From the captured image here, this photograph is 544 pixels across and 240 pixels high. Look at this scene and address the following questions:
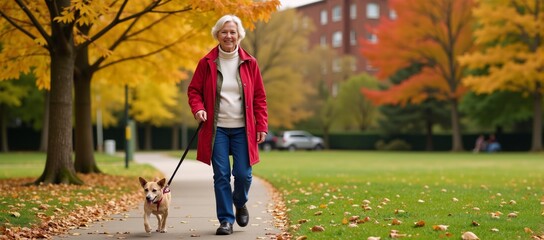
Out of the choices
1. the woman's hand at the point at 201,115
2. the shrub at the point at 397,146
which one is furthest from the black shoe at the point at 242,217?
the shrub at the point at 397,146

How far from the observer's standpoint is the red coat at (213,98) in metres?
7.37

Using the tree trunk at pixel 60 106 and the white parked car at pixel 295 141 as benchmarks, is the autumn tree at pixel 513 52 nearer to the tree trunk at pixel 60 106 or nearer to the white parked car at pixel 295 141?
the white parked car at pixel 295 141

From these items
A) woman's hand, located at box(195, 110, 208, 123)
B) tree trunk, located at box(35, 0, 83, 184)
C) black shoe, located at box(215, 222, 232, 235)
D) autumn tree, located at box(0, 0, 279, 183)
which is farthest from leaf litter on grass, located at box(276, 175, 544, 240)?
tree trunk, located at box(35, 0, 83, 184)

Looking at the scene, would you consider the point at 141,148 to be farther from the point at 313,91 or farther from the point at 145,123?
the point at 313,91

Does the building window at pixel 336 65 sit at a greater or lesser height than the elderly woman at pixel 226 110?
greater

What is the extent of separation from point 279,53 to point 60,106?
119ft

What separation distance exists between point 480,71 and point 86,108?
31.7 metres

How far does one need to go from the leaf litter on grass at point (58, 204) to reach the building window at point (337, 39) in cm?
5717

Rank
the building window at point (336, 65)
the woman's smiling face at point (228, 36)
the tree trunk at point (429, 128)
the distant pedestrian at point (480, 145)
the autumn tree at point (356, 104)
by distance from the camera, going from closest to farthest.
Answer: the woman's smiling face at point (228, 36), the distant pedestrian at point (480, 145), the tree trunk at point (429, 128), the autumn tree at point (356, 104), the building window at point (336, 65)

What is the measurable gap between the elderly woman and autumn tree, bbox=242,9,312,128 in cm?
4140

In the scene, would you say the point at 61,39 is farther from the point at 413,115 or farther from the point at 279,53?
the point at 413,115

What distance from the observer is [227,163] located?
750cm

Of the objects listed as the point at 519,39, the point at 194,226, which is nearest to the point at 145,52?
the point at 194,226

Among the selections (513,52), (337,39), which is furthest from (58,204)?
(337,39)
